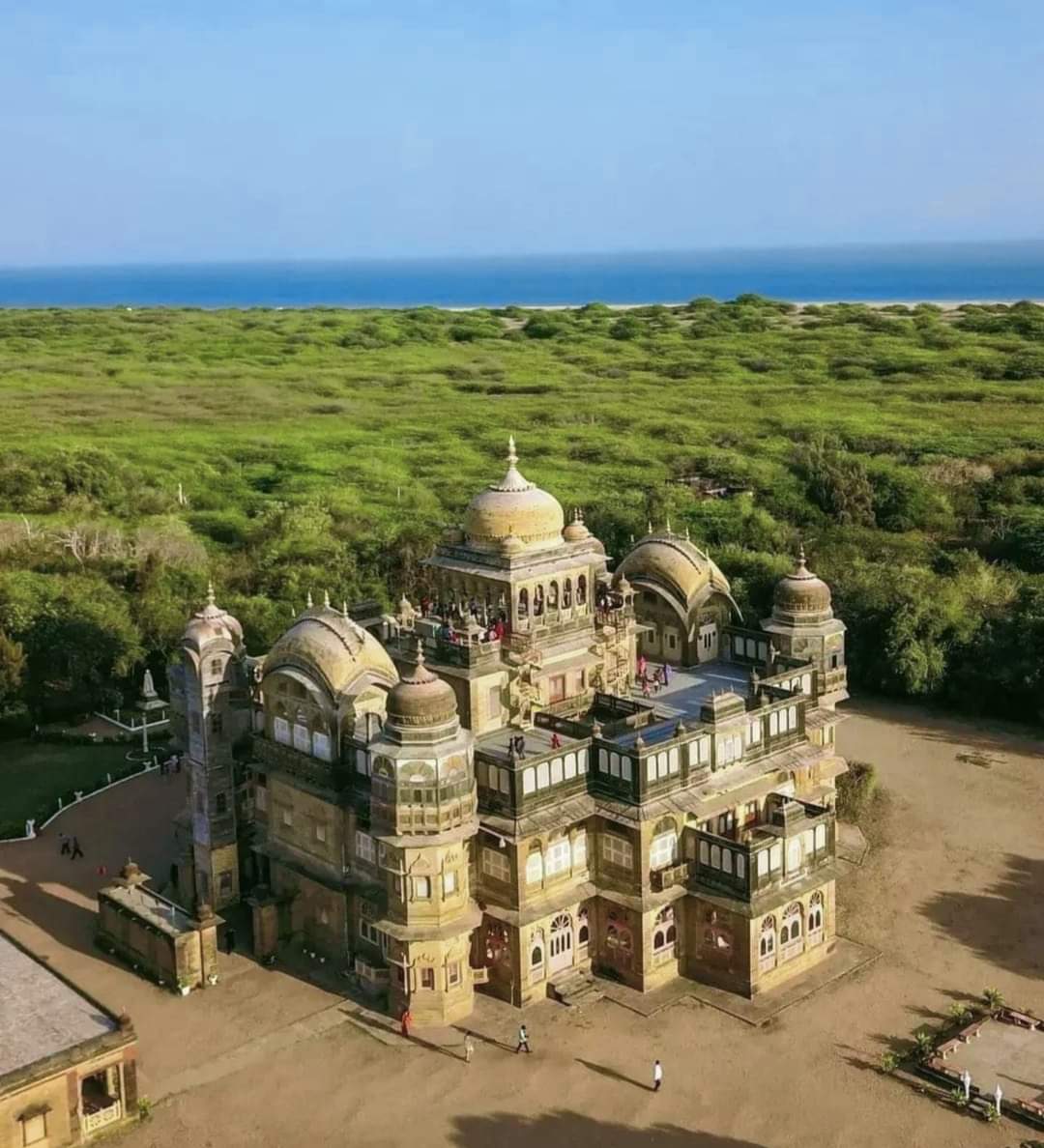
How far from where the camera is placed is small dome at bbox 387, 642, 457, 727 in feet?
101

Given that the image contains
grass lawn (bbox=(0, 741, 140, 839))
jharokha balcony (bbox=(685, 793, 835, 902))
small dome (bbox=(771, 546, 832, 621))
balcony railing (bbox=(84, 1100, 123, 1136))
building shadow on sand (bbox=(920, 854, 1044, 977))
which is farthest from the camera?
grass lawn (bbox=(0, 741, 140, 839))

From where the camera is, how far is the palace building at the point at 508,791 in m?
31.9

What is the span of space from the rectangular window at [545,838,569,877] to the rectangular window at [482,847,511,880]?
1.08m

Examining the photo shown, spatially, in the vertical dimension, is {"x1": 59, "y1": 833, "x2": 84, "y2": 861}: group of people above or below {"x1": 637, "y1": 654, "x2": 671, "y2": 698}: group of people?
below

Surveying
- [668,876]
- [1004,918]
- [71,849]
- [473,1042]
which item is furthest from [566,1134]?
[71,849]

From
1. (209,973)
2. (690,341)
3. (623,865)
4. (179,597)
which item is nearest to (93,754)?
(179,597)

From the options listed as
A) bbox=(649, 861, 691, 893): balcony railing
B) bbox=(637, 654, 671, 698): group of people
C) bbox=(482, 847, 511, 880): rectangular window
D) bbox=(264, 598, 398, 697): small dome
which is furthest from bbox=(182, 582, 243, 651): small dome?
bbox=(649, 861, 691, 893): balcony railing

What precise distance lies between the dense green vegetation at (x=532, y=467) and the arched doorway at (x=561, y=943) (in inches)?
1145

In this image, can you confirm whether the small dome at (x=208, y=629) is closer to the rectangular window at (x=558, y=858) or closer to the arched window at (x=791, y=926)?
the rectangular window at (x=558, y=858)

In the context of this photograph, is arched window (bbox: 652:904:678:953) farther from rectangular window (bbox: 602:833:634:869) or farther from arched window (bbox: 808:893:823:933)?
arched window (bbox: 808:893:823:933)

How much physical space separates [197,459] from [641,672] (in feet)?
192

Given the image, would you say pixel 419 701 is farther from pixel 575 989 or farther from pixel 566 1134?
pixel 566 1134

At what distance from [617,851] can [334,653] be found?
29.5 feet

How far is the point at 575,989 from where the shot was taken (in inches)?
1314
